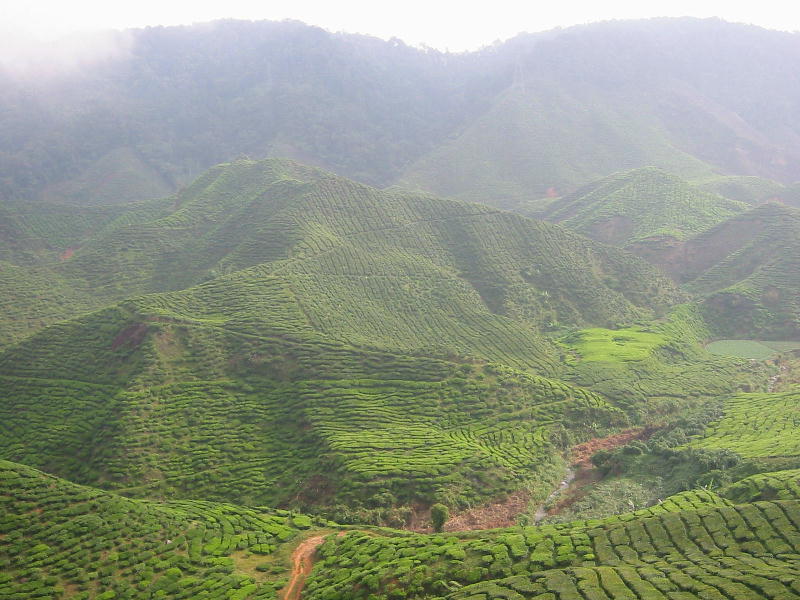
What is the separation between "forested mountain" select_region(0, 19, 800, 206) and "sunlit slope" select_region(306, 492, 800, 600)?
115923mm

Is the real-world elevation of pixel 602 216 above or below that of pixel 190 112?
below

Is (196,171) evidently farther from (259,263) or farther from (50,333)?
(50,333)

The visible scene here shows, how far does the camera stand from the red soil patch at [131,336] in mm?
47750

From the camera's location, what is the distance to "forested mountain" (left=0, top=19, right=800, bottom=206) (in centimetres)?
15562

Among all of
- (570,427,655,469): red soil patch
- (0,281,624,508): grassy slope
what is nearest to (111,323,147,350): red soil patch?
(0,281,624,508): grassy slope

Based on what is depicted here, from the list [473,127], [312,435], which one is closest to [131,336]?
[312,435]

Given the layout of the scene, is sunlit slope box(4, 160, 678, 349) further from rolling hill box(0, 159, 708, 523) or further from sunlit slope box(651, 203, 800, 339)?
sunlit slope box(651, 203, 800, 339)

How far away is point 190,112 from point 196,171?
30.6 metres

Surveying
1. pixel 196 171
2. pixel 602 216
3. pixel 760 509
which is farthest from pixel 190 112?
pixel 760 509

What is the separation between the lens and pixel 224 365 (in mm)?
48000

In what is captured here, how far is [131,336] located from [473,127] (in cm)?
14276

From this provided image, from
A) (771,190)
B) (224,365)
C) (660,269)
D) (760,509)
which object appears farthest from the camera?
(771,190)

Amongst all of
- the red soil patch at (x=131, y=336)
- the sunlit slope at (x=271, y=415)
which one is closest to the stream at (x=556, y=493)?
the sunlit slope at (x=271, y=415)

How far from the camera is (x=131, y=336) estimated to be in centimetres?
4822
